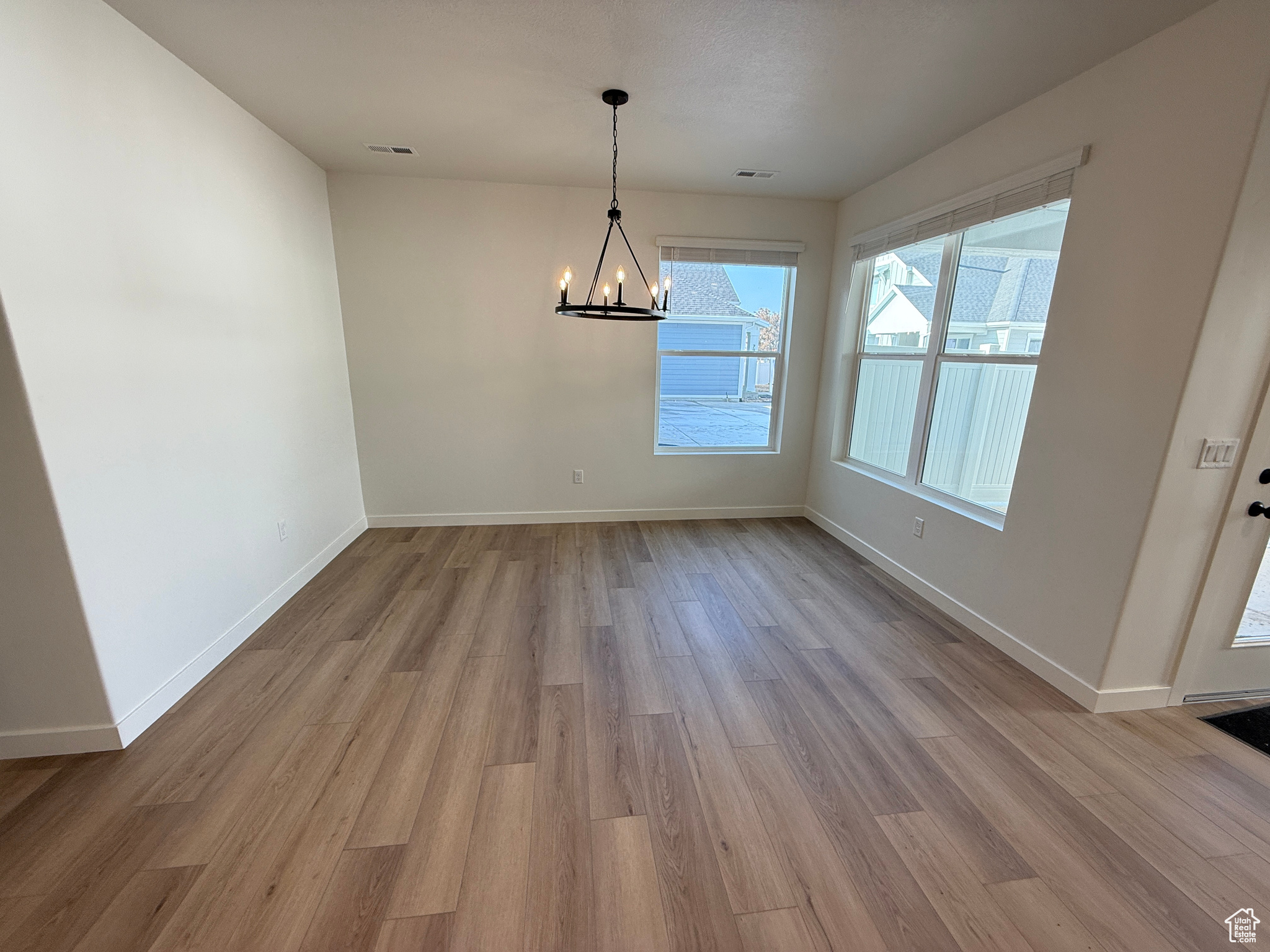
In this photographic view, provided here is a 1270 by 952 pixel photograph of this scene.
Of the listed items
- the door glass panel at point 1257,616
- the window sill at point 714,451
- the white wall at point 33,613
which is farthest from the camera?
the window sill at point 714,451

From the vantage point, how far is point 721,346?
4168 mm

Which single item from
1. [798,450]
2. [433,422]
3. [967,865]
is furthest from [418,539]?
[967,865]

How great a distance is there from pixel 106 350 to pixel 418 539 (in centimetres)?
233

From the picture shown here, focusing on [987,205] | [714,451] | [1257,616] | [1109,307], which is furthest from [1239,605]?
[714,451]

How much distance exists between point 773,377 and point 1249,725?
3.20m

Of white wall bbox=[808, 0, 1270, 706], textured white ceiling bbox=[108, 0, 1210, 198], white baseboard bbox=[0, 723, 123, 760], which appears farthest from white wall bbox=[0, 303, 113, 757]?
white wall bbox=[808, 0, 1270, 706]

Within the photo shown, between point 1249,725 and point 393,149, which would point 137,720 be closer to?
point 393,149

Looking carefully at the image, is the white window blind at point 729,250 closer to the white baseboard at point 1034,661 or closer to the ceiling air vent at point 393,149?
the ceiling air vent at point 393,149

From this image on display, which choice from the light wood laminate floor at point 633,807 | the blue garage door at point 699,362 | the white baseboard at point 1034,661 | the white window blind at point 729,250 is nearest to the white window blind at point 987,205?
the white window blind at point 729,250

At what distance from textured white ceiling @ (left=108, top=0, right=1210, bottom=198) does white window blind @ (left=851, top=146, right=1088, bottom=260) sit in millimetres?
338

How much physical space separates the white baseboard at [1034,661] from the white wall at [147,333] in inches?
149

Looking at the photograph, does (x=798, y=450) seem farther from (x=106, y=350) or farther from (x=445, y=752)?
(x=106, y=350)

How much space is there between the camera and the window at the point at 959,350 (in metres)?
2.47

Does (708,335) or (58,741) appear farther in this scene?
(708,335)
